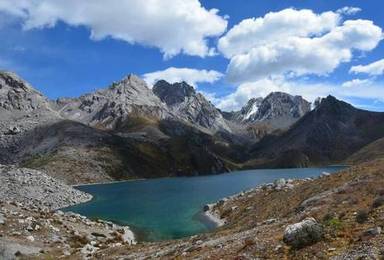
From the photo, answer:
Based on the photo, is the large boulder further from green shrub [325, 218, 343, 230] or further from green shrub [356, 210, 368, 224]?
green shrub [356, 210, 368, 224]

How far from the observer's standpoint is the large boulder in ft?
83.8

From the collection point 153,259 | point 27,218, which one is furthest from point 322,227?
point 27,218

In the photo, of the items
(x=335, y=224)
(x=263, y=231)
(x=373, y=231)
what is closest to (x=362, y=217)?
(x=335, y=224)

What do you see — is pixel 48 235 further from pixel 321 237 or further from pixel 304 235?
pixel 321 237

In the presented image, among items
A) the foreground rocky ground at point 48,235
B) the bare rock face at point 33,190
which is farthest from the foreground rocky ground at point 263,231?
the bare rock face at point 33,190

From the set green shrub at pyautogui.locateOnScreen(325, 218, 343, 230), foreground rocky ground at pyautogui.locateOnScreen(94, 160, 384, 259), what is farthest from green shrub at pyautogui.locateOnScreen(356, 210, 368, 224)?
Answer: green shrub at pyautogui.locateOnScreen(325, 218, 343, 230)

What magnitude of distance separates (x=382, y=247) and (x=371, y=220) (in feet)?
18.4

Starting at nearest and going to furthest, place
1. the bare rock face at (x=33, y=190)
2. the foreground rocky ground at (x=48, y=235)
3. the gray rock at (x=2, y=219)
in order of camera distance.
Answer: the foreground rocky ground at (x=48, y=235), the gray rock at (x=2, y=219), the bare rock face at (x=33, y=190)

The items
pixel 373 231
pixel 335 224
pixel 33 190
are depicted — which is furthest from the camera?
pixel 33 190

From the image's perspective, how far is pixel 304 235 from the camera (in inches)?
1010

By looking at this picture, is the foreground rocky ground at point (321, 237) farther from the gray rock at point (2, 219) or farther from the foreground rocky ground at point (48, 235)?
the gray rock at point (2, 219)

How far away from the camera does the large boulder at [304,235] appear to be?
25.5 meters

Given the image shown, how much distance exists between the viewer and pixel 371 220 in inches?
1101

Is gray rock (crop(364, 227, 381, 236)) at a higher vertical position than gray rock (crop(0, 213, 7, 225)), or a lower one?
lower
